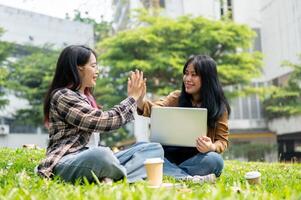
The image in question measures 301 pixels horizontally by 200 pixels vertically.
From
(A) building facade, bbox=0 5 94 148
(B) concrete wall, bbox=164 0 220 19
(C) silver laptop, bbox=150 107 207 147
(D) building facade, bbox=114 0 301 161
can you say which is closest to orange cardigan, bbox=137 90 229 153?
(C) silver laptop, bbox=150 107 207 147

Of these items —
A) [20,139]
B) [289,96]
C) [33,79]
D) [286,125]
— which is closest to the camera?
[289,96]

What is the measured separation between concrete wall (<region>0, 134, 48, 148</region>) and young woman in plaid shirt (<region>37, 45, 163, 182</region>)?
692 inches

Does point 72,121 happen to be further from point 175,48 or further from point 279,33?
point 279,33

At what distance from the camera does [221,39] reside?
14016 millimetres

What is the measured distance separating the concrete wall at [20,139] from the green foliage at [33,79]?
303cm

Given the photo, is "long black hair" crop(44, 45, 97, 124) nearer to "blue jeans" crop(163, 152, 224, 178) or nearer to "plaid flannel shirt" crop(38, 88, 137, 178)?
"plaid flannel shirt" crop(38, 88, 137, 178)

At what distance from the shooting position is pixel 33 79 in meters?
16.9

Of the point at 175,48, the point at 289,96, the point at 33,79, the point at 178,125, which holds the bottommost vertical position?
the point at 178,125

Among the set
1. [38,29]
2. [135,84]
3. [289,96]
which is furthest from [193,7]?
[135,84]

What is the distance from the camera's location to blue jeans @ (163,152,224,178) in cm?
305

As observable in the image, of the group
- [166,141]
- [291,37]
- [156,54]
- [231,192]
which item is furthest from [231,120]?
[231,192]

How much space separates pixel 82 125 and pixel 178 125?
0.74 m

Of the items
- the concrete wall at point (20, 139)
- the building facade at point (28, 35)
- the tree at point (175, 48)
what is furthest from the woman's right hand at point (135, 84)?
the concrete wall at point (20, 139)

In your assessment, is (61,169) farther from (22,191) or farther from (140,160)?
(22,191)
